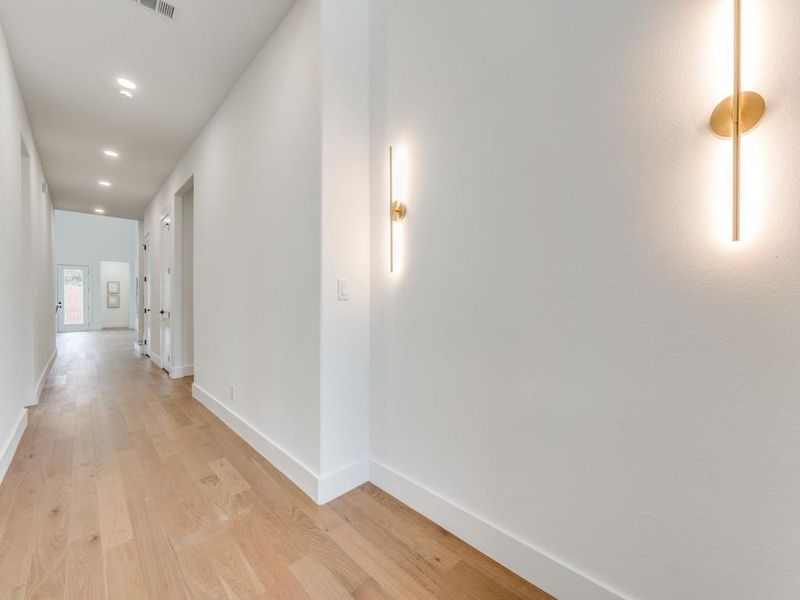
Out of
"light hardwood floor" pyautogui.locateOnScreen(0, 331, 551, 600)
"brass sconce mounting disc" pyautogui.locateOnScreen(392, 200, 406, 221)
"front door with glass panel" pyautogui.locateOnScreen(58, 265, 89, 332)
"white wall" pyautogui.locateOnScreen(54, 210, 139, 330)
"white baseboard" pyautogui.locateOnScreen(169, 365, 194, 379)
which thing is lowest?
"light hardwood floor" pyautogui.locateOnScreen(0, 331, 551, 600)

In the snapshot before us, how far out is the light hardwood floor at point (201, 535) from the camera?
1357mm

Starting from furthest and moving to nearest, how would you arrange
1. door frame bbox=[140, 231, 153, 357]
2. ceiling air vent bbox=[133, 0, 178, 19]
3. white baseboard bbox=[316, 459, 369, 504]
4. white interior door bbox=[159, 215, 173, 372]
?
door frame bbox=[140, 231, 153, 357] → white interior door bbox=[159, 215, 173, 372] → ceiling air vent bbox=[133, 0, 178, 19] → white baseboard bbox=[316, 459, 369, 504]

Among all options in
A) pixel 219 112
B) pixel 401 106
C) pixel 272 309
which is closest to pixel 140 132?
pixel 219 112

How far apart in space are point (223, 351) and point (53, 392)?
2679mm

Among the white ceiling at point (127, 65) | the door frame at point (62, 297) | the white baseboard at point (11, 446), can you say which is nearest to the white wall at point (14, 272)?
the white baseboard at point (11, 446)

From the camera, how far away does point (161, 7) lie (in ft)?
7.11

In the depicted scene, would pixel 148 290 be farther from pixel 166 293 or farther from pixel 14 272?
pixel 14 272

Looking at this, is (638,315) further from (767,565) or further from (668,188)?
(767,565)

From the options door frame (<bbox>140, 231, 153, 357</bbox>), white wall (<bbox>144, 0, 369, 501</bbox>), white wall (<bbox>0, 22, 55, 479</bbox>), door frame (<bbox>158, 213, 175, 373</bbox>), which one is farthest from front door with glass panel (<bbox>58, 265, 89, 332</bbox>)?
white wall (<bbox>144, 0, 369, 501</bbox>)

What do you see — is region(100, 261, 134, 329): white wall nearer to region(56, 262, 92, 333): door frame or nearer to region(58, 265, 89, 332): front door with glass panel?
region(56, 262, 92, 333): door frame

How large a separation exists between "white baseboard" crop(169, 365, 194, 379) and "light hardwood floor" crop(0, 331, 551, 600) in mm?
1971

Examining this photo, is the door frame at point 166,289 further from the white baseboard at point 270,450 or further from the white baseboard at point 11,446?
the white baseboard at point 270,450

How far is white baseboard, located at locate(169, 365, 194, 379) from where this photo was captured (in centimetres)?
470

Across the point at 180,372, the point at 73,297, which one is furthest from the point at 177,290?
the point at 73,297
